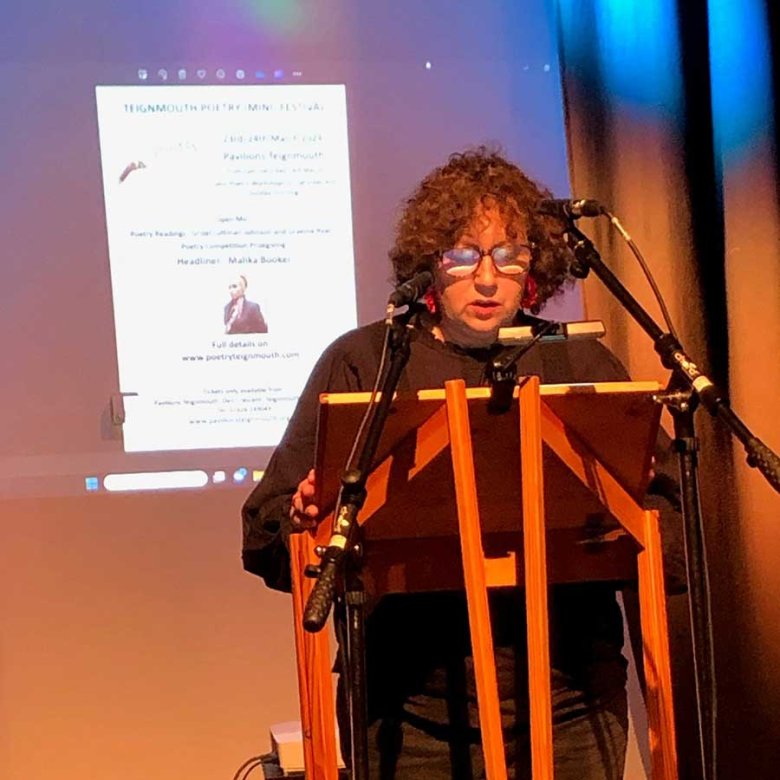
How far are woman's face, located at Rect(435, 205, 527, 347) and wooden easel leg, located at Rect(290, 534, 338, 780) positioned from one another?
1.35 ft

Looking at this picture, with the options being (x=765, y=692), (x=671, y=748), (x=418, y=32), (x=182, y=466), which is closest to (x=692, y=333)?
(x=765, y=692)

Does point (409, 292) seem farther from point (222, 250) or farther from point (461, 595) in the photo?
point (222, 250)

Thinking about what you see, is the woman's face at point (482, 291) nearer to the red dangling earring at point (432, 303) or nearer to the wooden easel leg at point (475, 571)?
the red dangling earring at point (432, 303)

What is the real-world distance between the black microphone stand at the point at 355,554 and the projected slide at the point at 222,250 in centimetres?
156

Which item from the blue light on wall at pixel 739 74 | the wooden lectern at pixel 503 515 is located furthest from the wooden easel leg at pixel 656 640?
the blue light on wall at pixel 739 74

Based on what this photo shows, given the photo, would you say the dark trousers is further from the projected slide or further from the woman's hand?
the projected slide

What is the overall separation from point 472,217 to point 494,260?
9cm

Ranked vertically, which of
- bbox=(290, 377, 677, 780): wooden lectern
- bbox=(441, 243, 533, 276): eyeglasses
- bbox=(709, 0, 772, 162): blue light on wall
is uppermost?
bbox=(709, 0, 772, 162): blue light on wall

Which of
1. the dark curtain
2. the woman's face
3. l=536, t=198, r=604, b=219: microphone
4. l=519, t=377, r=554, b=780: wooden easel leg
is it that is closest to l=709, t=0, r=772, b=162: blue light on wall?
the dark curtain

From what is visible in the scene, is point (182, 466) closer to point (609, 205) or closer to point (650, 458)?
point (609, 205)

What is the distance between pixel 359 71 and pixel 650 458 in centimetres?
178

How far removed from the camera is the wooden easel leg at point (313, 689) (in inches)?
52.7

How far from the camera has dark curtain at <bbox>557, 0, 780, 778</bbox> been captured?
2.58 meters

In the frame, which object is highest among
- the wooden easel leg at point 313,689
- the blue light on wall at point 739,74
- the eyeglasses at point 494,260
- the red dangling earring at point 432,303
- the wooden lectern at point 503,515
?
the blue light on wall at point 739,74
